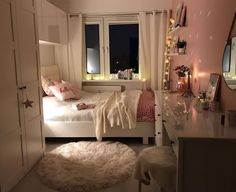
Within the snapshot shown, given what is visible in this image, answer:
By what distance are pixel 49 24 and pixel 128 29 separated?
183 centimetres

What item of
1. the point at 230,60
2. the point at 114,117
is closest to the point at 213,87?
the point at 230,60

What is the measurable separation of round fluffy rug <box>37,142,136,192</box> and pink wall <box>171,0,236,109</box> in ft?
4.03

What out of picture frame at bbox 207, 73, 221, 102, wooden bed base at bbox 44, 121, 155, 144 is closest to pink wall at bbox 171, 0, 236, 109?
picture frame at bbox 207, 73, 221, 102

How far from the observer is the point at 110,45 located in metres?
5.48

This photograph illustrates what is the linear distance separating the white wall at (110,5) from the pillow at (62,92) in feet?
6.20

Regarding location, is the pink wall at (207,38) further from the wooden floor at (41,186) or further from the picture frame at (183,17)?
the wooden floor at (41,186)

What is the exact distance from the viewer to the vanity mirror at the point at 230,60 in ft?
6.19

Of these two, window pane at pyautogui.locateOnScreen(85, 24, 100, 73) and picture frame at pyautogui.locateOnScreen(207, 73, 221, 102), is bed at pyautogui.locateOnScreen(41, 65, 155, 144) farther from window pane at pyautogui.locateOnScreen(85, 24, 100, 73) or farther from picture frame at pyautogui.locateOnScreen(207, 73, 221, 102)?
window pane at pyautogui.locateOnScreen(85, 24, 100, 73)

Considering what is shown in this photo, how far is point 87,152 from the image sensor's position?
10.7 ft

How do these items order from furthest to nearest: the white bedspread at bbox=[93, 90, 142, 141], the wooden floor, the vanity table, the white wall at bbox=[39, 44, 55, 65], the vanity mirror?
the white wall at bbox=[39, 44, 55, 65] < the white bedspread at bbox=[93, 90, 142, 141] < the wooden floor < the vanity mirror < the vanity table

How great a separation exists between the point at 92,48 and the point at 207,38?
3.36 metres

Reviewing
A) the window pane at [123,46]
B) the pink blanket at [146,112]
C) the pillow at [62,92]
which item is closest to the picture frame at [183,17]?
the pink blanket at [146,112]

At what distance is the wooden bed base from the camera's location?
3.57m

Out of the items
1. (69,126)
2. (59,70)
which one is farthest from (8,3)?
(59,70)
